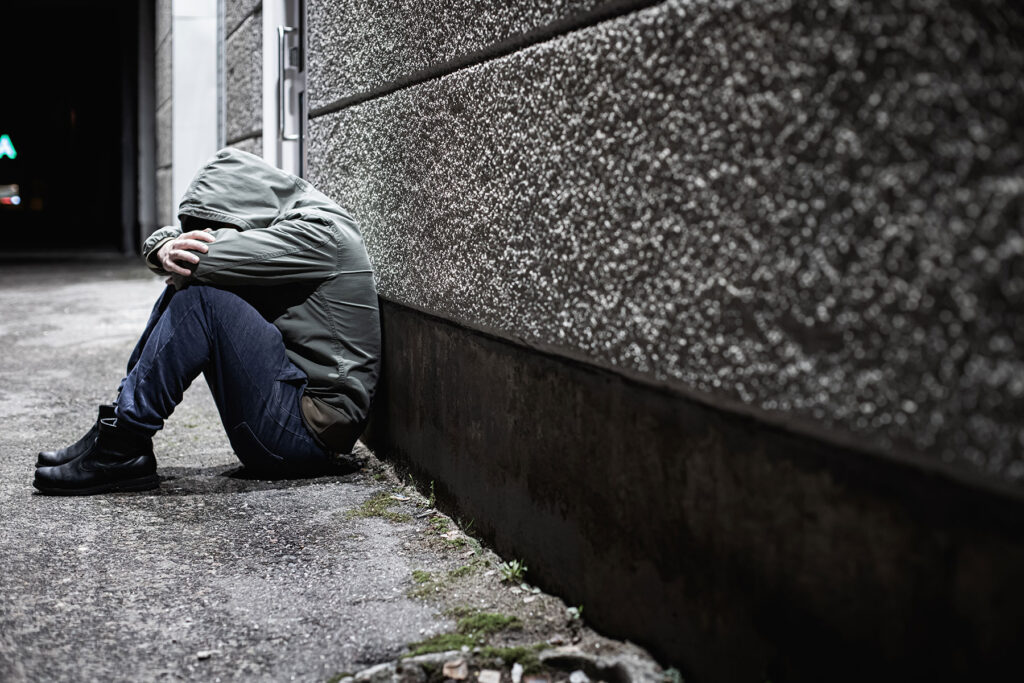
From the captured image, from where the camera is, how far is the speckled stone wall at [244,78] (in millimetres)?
6035

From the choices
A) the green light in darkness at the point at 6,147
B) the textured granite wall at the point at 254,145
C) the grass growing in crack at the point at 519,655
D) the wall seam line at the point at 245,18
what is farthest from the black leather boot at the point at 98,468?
the green light in darkness at the point at 6,147

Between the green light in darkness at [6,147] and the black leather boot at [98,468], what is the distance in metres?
32.5

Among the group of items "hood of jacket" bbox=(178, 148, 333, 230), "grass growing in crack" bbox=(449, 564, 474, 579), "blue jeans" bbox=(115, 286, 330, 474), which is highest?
"hood of jacket" bbox=(178, 148, 333, 230)

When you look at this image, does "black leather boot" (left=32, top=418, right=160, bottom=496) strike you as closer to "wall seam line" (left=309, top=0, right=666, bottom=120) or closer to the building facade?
the building facade

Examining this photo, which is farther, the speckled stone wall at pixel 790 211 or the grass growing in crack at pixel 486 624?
the grass growing in crack at pixel 486 624

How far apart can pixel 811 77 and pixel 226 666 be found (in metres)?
1.56

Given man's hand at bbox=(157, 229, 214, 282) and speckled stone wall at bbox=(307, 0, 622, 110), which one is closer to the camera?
speckled stone wall at bbox=(307, 0, 622, 110)

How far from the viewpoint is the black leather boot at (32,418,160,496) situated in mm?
3076

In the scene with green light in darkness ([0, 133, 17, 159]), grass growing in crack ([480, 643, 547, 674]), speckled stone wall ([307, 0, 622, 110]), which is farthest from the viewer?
green light in darkness ([0, 133, 17, 159])

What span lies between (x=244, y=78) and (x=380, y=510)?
4.43 meters

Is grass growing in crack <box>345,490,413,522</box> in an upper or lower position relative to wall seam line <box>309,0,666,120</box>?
lower

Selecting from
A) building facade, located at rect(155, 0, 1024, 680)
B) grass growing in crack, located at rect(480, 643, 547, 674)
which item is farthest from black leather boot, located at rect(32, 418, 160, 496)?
grass growing in crack, located at rect(480, 643, 547, 674)

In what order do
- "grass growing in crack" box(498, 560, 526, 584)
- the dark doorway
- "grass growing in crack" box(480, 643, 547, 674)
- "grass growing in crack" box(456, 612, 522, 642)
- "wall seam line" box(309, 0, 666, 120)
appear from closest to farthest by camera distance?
"wall seam line" box(309, 0, 666, 120) → "grass growing in crack" box(480, 643, 547, 674) → "grass growing in crack" box(456, 612, 522, 642) → "grass growing in crack" box(498, 560, 526, 584) → the dark doorway

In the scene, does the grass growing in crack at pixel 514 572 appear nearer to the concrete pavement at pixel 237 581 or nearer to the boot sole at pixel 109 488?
the concrete pavement at pixel 237 581
